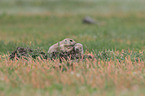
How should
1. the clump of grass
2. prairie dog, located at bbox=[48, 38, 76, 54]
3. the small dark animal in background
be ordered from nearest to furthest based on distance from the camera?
the clump of grass
prairie dog, located at bbox=[48, 38, 76, 54]
the small dark animal in background

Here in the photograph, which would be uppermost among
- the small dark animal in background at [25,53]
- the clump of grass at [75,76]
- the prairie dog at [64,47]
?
the prairie dog at [64,47]

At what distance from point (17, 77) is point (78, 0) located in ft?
124

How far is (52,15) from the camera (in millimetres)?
31203

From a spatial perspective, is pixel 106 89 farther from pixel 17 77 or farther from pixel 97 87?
pixel 17 77

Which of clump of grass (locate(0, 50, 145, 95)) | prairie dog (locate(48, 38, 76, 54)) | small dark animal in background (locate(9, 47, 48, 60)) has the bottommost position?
clump of grass (locate(0, 50, 145, 95))

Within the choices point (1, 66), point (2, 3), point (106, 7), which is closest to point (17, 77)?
point (1, 66)

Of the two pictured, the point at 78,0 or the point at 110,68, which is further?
the point at 78,0

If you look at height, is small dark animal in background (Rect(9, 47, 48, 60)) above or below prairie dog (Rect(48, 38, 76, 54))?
below

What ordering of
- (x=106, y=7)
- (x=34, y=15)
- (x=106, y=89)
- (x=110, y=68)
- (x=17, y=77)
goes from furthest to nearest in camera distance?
1. (x=106, y=7)
2. (x=34, y=15)
3. (x=110, y=68)
4. (x=17, y=77)
5. (x=106, y=89)

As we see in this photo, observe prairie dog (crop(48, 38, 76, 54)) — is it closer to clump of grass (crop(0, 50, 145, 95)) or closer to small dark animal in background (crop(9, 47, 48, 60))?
small dark animal in background (crop(9, 47, 48, 60))

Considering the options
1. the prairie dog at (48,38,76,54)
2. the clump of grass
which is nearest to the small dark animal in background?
the prairie dog at (48,38,76,54)

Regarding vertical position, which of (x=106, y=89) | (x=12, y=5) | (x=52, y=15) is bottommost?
(x=106, y=89)

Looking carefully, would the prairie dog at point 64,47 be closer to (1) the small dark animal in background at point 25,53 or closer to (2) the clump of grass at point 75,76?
(1) the small dark animal in background at point 25,53

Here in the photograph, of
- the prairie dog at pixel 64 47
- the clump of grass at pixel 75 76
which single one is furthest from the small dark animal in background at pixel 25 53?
the clump of grass at pixel 75 76
